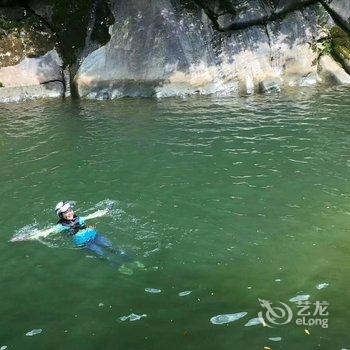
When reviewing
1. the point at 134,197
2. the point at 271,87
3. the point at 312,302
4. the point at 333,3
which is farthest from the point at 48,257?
the point at 333,3

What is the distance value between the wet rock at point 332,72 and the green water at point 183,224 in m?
4.23

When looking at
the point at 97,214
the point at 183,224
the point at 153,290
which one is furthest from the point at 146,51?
the point at 153,290

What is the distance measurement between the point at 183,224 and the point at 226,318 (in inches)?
155

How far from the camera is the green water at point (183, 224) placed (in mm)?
8508

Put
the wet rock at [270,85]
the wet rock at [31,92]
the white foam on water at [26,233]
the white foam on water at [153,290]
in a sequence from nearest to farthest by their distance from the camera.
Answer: the white foam on water at [153,290], the white foam on water at [26,233], the wet rock at [270,85], the wet rock at [31,92]

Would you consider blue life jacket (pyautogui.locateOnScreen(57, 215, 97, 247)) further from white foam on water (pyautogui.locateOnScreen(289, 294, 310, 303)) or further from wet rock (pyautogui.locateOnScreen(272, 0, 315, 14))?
wet rock (pyautogui.locateOnScreen(272, 0, 315, 14))

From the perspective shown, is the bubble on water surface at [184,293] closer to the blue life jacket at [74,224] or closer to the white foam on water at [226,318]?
the white foam on water at [226,318]

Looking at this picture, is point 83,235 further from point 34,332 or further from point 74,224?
point 34,332

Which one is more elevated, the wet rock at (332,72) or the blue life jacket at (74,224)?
the wet rock at (332,72)

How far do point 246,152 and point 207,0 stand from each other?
1398cm

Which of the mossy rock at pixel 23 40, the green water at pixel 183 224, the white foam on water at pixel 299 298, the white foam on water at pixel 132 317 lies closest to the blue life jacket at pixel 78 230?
the green water at pixel 183 224

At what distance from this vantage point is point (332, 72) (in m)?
26.1

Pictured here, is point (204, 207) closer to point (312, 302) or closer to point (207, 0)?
point (312, 302)

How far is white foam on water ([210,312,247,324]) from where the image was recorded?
332 inches
